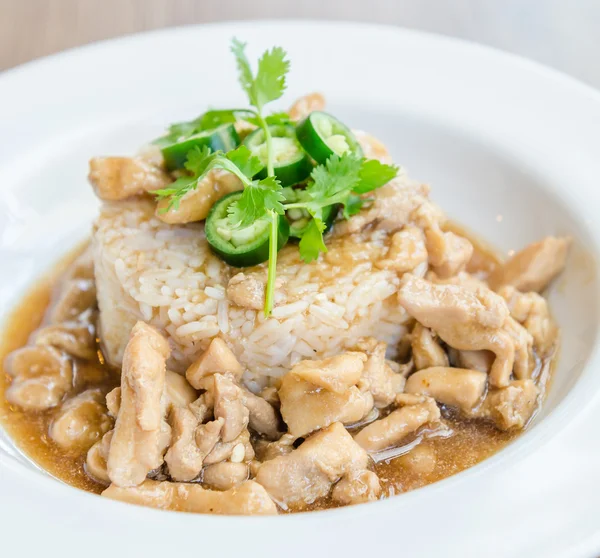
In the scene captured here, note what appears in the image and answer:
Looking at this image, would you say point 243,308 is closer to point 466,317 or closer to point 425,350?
point 425,350

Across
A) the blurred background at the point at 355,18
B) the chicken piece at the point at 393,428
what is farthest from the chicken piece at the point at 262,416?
the blurred background at the point at 355,18

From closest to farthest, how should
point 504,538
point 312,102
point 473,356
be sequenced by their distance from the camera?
point 504,538 < point 473,356 < point 312,102

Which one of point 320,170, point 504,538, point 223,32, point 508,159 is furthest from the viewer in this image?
point 223,32

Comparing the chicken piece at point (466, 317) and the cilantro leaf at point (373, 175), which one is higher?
the cilantro leaf at point (373, 175)

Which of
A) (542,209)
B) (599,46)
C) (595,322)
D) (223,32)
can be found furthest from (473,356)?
(599,46)

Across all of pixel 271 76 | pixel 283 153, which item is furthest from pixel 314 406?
pixel 271 76

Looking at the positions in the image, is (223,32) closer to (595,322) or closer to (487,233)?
(487,233)

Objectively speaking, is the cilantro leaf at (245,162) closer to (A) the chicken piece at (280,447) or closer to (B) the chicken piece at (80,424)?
(A) the chicken piece at (280,447)
